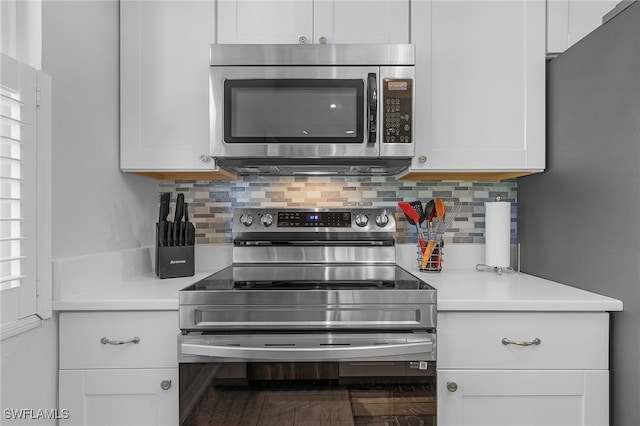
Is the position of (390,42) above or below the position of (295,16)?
below

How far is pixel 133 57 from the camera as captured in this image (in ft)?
5.29

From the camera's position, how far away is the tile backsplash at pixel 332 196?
1.94 metres

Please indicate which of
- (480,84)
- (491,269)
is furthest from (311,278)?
(480,84)

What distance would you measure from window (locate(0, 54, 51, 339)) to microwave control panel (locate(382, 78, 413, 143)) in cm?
111

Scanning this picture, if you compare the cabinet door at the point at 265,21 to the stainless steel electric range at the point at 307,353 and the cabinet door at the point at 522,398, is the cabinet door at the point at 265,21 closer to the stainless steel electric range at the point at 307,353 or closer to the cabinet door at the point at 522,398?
the stainless steel electric range at the point at 307,353

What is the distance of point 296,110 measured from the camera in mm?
1540

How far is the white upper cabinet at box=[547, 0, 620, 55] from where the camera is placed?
5.26 feet

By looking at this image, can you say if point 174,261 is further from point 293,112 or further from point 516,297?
point 516,297

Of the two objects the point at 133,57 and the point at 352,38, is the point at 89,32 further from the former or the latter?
the point at 352,38

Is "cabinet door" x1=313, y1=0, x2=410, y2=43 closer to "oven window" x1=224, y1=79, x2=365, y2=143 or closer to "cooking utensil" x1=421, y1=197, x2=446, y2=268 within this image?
"oven window" x1=224, y1=79, x2=365, y2=143

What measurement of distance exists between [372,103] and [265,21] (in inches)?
21.9

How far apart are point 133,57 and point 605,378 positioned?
6.64 feet

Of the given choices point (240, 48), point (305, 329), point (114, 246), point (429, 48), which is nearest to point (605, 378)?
point (305, 329)

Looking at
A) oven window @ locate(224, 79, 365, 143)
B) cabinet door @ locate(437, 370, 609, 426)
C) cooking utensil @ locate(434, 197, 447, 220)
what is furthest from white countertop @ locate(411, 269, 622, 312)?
oven window @ locate(224, 79, 365, 143)
